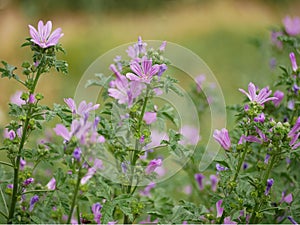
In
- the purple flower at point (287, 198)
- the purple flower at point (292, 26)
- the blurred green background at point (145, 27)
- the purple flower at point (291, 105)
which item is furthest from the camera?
the blurred green background at point (145, 27)

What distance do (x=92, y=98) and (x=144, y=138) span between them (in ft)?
0.86

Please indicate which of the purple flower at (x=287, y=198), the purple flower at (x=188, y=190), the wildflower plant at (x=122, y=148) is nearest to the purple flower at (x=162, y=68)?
the wildflower plant at (x=122, y=148)

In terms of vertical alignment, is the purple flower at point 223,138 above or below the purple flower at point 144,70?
below

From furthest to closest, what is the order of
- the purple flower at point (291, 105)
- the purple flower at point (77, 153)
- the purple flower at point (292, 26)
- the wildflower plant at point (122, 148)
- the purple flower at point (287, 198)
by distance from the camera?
the purple flower at point (292, 26)
the purple flower at point (291, 105)
the purple flower at point (287, 198)
the wildflower plant at point (122, 148)
the purple flower at point (77, 153)

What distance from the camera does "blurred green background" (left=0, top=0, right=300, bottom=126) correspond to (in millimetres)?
4535

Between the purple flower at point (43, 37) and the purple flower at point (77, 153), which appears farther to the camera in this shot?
the purple flower at point (43, 37)

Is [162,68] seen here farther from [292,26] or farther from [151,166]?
[292,26]

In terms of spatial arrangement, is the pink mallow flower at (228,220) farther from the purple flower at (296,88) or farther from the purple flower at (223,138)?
the purple flower at (296,88)

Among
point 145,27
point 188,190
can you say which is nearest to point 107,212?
point 188,190

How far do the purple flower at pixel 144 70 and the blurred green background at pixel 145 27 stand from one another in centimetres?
280

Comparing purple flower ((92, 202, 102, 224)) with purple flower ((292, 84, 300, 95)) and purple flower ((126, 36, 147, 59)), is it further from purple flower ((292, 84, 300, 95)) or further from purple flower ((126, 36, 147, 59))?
purple flower ((292, 84, 300, 95))

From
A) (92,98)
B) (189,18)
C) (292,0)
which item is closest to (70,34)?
(189,18)

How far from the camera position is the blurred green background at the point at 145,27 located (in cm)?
454

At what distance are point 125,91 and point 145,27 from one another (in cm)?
452
